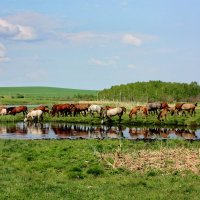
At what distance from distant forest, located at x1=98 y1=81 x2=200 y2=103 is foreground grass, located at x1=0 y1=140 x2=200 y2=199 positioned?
59928 mm

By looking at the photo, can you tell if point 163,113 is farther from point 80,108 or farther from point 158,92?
point 158,92

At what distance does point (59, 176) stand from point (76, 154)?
4.70 m

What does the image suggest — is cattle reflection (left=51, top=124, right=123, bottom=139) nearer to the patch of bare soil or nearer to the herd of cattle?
the herd of cattle

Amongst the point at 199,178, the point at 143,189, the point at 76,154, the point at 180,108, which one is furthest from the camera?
the point at 180,108

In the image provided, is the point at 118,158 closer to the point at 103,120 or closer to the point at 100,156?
the point at 100,156

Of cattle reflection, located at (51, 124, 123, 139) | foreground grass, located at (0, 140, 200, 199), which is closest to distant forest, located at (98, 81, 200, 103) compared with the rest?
cattle reflection, located at (51, 124, 123, 139)

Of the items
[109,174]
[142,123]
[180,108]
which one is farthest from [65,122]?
[109,174]

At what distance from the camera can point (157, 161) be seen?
18.7 meters

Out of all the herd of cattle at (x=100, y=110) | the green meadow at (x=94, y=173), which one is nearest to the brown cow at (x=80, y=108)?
the herd of cattle at (x=100, y=110)

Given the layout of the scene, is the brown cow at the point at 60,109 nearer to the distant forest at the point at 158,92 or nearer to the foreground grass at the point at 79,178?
the foreground grass at the point at 79,178

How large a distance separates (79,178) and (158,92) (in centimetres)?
6869

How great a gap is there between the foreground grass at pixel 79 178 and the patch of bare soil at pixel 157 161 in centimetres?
20

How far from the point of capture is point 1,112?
173 feet

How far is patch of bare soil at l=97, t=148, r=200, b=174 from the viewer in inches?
696
